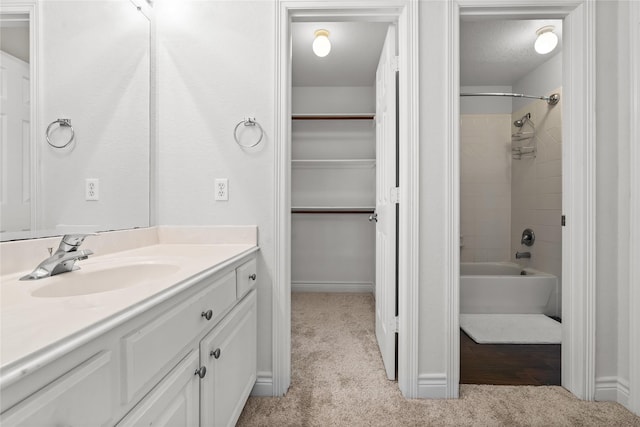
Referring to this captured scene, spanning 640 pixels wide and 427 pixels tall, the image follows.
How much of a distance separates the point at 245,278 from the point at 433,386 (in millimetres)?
1126

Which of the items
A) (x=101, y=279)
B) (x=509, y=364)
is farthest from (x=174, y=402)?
(x=509, y=364)

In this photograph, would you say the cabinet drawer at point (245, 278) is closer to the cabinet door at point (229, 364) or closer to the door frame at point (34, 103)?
the cabinet door at point (229, 364)

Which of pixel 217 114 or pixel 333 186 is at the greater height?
pixel 217 114

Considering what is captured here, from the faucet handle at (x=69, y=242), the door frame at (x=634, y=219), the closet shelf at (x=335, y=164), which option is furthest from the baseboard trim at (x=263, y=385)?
the closet shelf at (x=335, y=164)

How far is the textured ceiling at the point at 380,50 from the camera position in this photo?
99.9 inches

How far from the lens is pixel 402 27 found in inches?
64.4

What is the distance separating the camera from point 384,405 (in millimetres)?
1558

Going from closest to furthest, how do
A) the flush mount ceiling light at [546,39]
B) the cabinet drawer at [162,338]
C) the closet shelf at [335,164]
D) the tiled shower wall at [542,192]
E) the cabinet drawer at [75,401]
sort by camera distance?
the cabinet drawer at [75,401]
the cabinet drawer at [162,338]
the flush mount ceiling light at [546,39]
the tiled shower wall at [542,192]
the closet shelf at [335,164]

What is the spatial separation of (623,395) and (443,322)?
0.95 metres

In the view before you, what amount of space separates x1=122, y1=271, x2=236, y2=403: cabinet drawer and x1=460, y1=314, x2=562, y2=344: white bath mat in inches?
81.0

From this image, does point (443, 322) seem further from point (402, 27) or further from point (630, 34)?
point (630, 34)

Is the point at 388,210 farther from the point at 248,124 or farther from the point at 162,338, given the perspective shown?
the point at 162,338

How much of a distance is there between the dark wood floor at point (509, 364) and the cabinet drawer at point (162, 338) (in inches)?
60.8

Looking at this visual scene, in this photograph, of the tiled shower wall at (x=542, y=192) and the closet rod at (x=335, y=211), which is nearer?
the tiled shower wall at (x=542, y=192)
